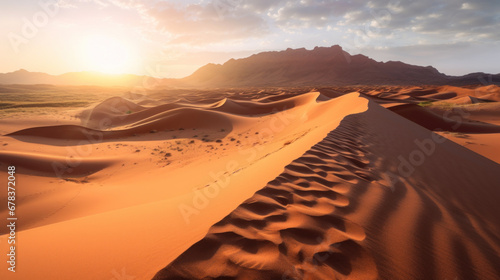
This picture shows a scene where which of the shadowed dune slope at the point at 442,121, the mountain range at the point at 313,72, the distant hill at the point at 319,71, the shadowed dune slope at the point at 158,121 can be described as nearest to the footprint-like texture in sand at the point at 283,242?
the shadowed dune slope at the point at 158,121

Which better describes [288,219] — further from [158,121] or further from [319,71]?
[319,71]

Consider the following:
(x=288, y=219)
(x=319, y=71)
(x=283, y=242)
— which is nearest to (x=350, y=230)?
(x=288, y=219)

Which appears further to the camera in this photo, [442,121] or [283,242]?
[442,121]

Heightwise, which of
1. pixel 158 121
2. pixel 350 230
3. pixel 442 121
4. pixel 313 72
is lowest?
pixel 158 121

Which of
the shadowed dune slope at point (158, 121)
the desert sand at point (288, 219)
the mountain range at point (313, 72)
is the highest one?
the mountain range at point (313, 72)

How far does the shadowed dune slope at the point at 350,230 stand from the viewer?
5.04 feet

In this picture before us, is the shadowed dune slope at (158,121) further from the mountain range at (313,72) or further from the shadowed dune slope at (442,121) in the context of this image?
the mountain range at (313,72)

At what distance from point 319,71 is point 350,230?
10606 cm

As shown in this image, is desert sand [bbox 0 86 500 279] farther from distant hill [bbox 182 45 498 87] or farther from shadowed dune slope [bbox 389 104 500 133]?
distant hill [bbox 182 45 498 87]

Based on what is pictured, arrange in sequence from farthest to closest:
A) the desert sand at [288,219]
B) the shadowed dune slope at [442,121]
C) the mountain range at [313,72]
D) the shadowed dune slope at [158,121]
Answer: the mountain range at [313,72]
the shadowed dune slope at [442,121]
the shadowed dune slope at [158,121]
the desert sand at [288,219]

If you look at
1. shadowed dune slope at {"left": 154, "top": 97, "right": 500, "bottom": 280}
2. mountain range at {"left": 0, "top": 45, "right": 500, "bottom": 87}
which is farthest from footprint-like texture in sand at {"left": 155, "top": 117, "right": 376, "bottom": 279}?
mountain range at {"left": 0, "top": 45, "right": 500, "bottom": 87}

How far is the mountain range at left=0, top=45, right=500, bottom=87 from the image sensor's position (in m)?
85.1

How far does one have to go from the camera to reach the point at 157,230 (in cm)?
204

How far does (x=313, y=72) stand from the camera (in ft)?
330
